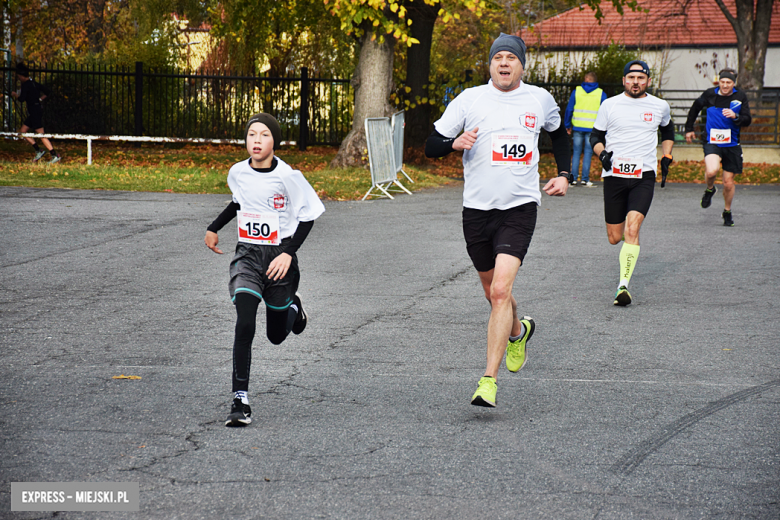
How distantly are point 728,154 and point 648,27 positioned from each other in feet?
102

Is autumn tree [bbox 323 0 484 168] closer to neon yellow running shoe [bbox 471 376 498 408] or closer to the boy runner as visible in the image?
the boy runner

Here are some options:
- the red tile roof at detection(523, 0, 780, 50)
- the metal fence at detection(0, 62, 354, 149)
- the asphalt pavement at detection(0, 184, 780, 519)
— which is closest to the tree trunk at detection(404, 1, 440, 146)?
the metal fence at detection(0, 62, 354, 149)

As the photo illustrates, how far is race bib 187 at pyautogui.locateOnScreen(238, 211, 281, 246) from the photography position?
15.8 feet

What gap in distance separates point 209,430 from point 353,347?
6.08 ft

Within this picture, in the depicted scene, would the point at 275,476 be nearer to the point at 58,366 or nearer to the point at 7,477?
the point at 7,477

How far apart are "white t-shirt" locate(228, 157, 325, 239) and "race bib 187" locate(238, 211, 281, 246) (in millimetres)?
28

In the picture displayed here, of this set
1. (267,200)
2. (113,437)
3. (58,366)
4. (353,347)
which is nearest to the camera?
(113,437)

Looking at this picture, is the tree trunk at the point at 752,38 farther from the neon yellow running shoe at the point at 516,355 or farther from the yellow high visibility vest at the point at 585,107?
the neon yellow running shoe at the point at 516,355

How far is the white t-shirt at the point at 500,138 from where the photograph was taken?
5117 millimetres

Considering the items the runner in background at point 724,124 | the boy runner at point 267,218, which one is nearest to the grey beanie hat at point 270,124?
the boy runner at point 267,218

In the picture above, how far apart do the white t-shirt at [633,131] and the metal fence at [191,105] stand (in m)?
16.9

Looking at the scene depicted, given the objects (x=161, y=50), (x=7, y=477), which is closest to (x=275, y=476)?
(x=7, y=477)

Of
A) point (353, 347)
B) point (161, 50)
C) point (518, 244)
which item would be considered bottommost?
point (353, 347)

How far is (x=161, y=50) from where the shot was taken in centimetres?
2631
